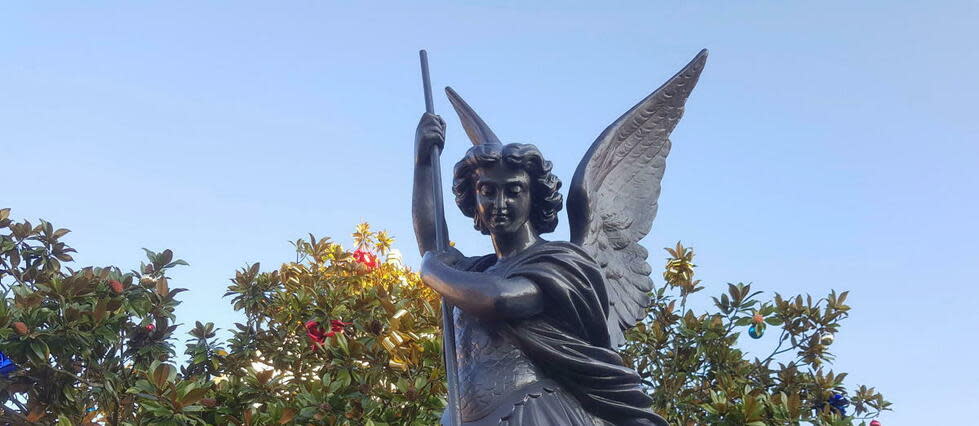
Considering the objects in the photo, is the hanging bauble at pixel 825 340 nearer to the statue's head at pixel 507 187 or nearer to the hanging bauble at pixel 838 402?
the hanging bauble at pixel 838 402

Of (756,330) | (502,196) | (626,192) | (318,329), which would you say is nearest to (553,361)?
(502,196)

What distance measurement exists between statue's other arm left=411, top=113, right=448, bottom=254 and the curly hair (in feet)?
0.59

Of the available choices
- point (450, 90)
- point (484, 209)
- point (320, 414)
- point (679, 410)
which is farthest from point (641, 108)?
point (679, 410)

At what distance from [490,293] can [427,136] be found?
847mm

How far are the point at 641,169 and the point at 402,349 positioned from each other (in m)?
3.15

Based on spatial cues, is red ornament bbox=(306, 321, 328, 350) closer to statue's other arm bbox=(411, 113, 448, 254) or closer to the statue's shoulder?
statue's other arm bbox=(411, 113, 448, 254)

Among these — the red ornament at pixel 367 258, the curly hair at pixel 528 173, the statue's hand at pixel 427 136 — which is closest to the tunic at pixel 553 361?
the curly hair at pixel 528 173

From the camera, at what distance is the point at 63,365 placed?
6703 millimetres

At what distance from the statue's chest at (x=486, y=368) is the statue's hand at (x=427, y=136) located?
0.76m

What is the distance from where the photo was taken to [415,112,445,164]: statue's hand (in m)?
3.87

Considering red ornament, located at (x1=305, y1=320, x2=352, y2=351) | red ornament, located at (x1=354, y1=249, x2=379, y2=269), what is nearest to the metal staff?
red ornament, located at (x1=305, y1=320, x2=352, y2=351)

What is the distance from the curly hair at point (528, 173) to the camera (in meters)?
3.59

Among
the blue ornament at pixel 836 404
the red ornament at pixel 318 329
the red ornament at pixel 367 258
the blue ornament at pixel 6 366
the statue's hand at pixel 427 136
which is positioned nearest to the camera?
the statue's hand at pixel 427 136

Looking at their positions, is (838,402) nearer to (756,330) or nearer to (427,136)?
(756,330)
